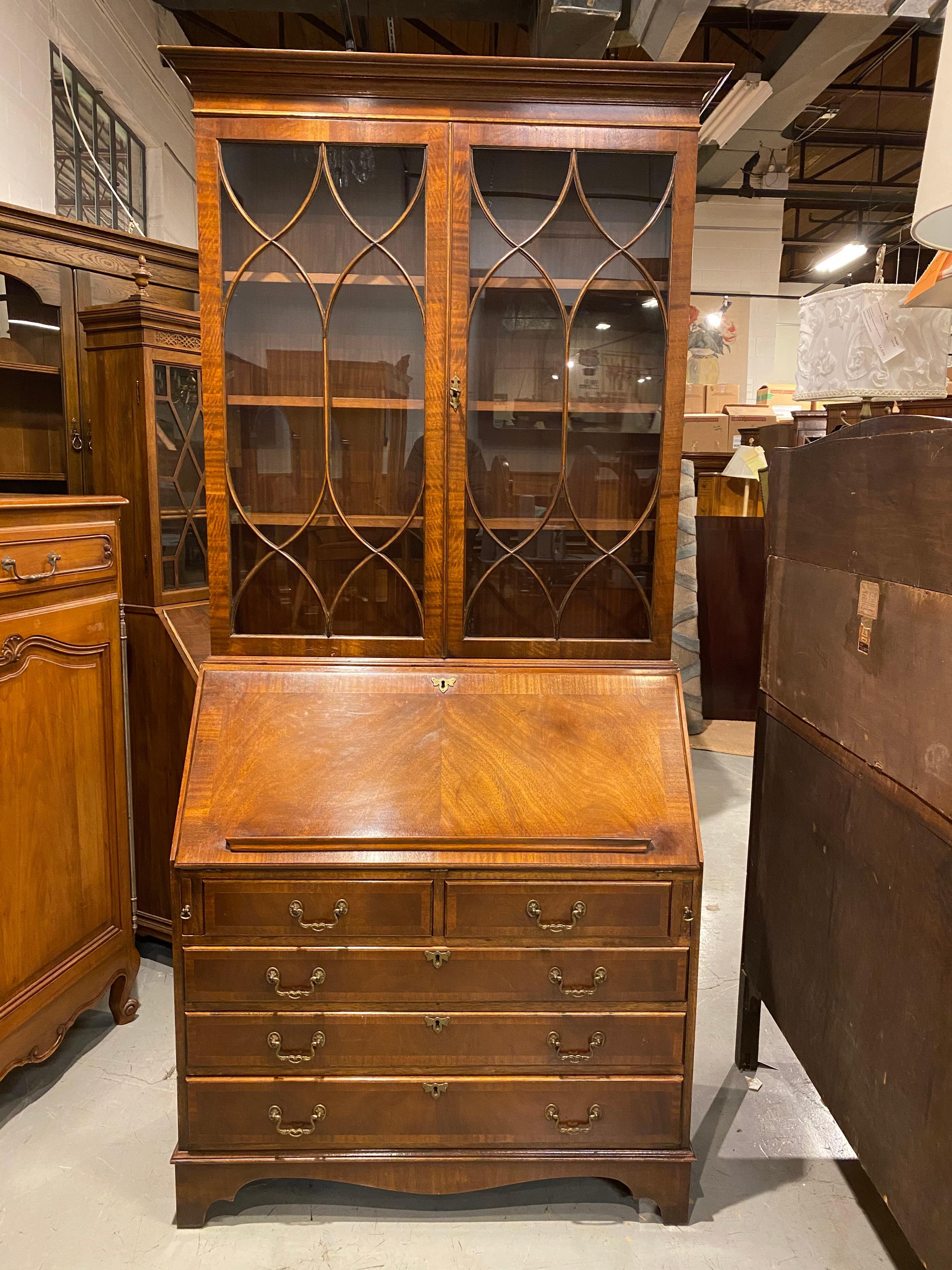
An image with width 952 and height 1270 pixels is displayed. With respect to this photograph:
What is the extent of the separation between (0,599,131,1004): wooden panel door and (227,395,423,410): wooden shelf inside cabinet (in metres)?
0.66

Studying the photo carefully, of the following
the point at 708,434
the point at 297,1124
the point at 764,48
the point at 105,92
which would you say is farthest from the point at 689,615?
the point at 764,48

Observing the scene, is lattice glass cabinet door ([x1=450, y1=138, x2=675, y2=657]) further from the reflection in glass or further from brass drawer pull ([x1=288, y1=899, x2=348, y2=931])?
the reflection in glass

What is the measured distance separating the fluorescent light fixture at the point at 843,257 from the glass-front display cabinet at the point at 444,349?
5.68m

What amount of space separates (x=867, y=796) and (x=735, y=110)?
4252mm

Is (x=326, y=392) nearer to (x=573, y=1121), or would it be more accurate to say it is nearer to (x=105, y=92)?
(x=573, y=1121)

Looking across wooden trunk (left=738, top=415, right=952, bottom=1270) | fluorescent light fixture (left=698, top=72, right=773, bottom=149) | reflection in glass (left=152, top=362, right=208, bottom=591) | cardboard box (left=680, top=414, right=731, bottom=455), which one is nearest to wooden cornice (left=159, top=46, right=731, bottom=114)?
wooden trunk (left=738, top=415, right=952, bottom=1270)

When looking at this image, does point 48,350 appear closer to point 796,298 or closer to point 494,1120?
point 494,1120

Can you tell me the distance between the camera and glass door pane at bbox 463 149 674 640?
5.18ft

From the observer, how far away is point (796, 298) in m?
8.35

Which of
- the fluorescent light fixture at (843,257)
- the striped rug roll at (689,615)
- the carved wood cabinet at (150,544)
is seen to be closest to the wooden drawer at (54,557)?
the carved wood cabinet at (150,544)

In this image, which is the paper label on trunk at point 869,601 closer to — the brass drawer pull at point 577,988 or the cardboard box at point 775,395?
the brass drawer pull at point 577,988

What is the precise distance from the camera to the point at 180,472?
2387 millimetres

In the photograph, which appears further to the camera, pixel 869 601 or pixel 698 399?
pixel 698 399

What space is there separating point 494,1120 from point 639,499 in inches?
47.3
